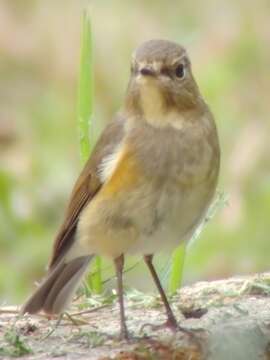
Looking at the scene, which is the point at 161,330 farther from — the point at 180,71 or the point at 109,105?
the point at 109,105

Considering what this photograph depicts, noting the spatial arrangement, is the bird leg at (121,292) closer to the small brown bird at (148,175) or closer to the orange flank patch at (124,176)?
the small brown bird at (148,175)

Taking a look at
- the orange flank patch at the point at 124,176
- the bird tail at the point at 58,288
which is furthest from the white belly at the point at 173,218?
the bird tail at the point at 58,288

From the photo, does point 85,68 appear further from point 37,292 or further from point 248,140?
point 248,140

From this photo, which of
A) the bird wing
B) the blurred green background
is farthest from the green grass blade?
the blurred green background

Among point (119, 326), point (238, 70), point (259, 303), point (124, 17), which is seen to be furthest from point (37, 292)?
point (124, 17)

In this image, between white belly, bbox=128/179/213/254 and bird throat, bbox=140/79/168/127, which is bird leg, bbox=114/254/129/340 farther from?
bird throat, bbox=140/79/168/127

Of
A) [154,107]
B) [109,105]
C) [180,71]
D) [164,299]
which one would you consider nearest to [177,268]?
[164,299]

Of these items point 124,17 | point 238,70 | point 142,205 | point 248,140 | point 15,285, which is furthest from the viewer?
point 124,17
